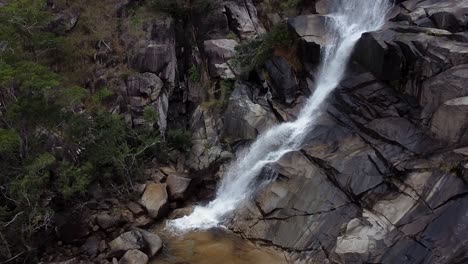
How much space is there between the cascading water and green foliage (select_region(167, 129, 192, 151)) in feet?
9.69

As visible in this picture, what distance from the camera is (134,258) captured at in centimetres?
1419

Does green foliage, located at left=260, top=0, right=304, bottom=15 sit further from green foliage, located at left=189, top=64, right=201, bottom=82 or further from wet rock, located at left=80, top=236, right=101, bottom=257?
wet rock, located at left=80, top=236, right=101, bottom=257

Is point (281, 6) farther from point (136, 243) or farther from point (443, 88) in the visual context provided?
point (136, 243)

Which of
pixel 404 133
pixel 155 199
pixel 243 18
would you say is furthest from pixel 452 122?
pixel 243 18

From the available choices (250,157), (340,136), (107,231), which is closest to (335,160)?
(340,136)

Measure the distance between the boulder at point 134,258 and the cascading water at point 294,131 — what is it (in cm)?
246

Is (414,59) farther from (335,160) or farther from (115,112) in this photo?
(115,112)

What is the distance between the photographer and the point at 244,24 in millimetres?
24297

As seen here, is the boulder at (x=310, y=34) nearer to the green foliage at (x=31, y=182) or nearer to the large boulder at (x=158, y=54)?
the large boulder at (x=158, y=54)

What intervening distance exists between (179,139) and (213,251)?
7255 millimetres

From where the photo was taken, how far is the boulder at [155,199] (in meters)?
17.2

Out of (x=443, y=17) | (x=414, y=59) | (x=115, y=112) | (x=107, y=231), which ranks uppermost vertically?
(x=443, y=17)

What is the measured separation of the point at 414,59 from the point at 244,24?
1163 cm

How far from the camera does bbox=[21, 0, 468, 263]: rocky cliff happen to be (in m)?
13.1
